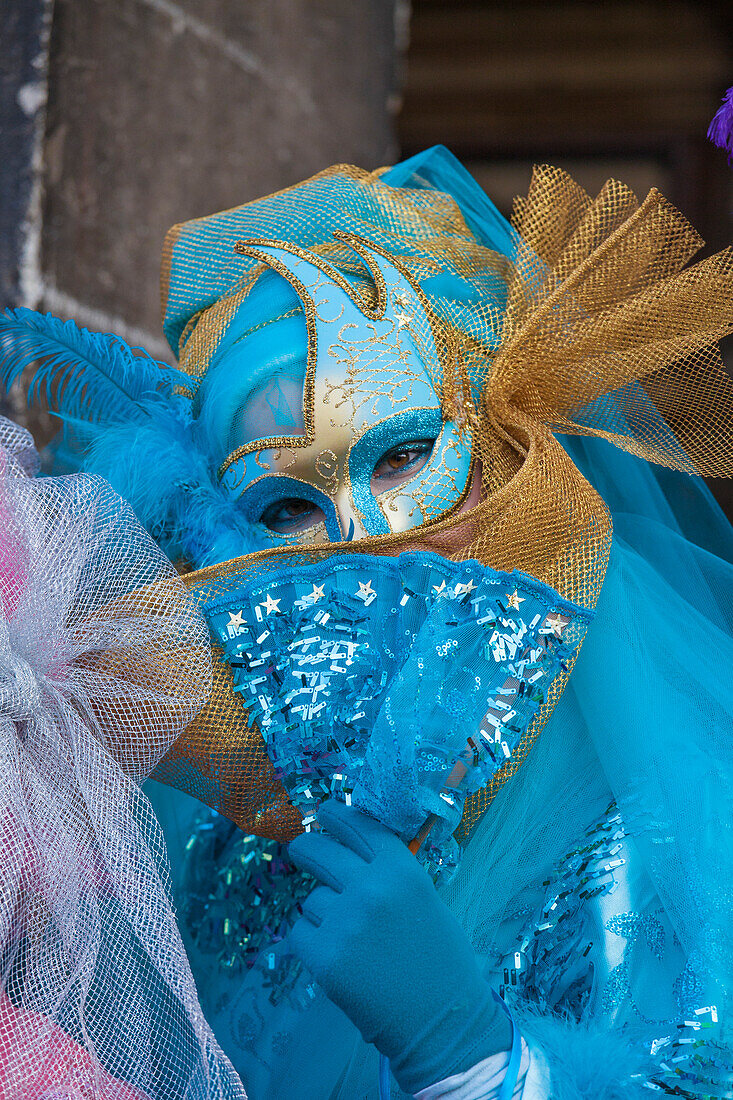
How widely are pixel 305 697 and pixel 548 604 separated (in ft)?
0.83

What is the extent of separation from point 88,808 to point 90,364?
726mm

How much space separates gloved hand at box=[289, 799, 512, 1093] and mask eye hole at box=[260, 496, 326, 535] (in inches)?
18.9

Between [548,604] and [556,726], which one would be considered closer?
[548,604]

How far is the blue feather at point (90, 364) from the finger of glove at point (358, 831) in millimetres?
678

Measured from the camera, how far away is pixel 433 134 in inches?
104

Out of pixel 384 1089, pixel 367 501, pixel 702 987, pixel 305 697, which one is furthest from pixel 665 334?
pixel 384 1089

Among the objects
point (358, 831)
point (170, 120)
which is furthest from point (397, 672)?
point (170, 120)

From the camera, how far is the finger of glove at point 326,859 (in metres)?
0.96

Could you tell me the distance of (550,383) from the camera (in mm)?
1305

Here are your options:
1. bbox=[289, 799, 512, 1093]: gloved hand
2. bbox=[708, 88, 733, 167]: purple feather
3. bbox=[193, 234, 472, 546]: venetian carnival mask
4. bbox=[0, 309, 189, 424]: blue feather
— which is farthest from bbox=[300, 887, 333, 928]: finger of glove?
bbox=[708, 88, 733, 167]: purple feather

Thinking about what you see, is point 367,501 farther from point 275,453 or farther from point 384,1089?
point 384,1089

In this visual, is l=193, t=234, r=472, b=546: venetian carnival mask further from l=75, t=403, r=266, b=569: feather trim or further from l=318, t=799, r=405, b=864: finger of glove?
l=318, t=799, r=405, b=864: finger of glove

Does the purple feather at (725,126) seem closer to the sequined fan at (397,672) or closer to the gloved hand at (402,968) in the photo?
the sequined fan at (397,672)

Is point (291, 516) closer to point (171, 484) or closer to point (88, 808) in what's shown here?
point (171, 484)
